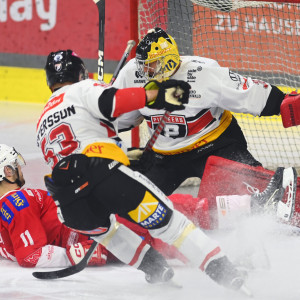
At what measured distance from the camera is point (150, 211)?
109 inches

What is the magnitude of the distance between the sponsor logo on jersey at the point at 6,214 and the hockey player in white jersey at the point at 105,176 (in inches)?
20.8

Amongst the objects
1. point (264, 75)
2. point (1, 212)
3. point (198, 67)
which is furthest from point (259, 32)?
point (1, 212)

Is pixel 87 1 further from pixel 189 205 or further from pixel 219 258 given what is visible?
pixel 219 258

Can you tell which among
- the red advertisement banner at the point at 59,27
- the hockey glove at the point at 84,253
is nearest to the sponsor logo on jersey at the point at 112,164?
the hockey glove at the point at 84,253

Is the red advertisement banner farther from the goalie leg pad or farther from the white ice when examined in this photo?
the goalie leg pad

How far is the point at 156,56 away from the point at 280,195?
868mm

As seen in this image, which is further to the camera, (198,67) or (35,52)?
(35,52)

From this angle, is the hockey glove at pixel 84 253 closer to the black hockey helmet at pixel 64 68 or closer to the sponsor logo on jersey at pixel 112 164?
the sponsor logo on jersey at pixel 112 164

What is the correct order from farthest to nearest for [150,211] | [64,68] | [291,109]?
[291,109], [64,68], [150,211]

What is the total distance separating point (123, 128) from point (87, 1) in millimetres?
2848

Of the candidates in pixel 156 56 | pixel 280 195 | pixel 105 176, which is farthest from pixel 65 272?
pixel 156 56

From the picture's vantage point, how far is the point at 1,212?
133 inches

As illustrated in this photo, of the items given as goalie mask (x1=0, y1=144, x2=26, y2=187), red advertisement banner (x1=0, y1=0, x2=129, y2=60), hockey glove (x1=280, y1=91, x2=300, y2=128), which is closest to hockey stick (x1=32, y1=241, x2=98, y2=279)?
goalie mask (x1=0, y1=144, x2=26, y2=187)

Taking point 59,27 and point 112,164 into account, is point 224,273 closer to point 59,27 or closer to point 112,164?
point 112,164
